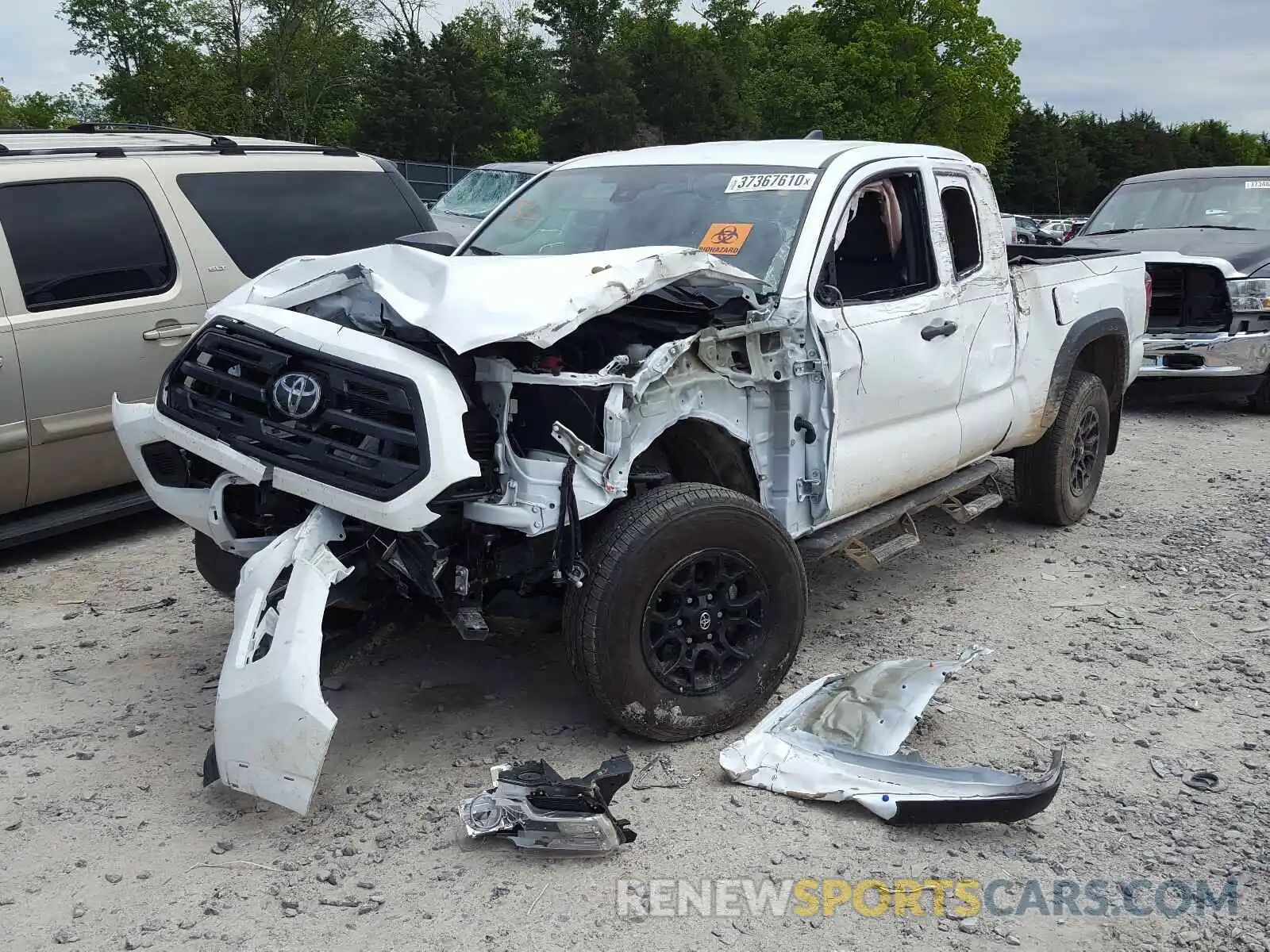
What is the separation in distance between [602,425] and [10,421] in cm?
318

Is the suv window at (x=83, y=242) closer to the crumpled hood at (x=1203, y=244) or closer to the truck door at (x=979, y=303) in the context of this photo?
the truck door at (x=979, y=303)

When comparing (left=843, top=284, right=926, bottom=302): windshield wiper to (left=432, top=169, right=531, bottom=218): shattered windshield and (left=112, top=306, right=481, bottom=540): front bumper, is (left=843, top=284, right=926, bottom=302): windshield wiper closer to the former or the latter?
(left=112, top=306, right=481, bottom=540): front bumper

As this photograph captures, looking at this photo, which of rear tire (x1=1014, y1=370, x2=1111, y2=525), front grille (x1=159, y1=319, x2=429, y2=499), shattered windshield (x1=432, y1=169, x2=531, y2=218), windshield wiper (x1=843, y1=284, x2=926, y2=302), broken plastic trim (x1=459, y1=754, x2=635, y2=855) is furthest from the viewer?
shattered windshield (x1=432, y1=169, x2=531, y2=218)

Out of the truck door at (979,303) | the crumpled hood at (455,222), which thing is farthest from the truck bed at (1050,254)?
the crumpled hood at (455,222)

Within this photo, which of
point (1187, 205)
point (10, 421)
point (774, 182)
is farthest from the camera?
point (1187, 205)

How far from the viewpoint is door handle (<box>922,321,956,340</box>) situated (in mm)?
4762

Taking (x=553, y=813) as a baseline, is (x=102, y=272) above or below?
above

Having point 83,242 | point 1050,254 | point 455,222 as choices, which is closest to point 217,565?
point 83,242

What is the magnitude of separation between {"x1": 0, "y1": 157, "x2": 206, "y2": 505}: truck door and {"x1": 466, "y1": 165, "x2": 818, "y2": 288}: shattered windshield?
71.2 inches

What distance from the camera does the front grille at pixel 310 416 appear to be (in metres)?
3.37

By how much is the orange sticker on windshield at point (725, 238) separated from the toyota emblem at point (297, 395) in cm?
161

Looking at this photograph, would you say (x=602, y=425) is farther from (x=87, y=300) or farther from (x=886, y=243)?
(x=87, y=300)

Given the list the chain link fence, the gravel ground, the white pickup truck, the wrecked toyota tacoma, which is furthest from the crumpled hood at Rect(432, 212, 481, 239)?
the chain link fence

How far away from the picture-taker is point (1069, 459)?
6.32 meters
